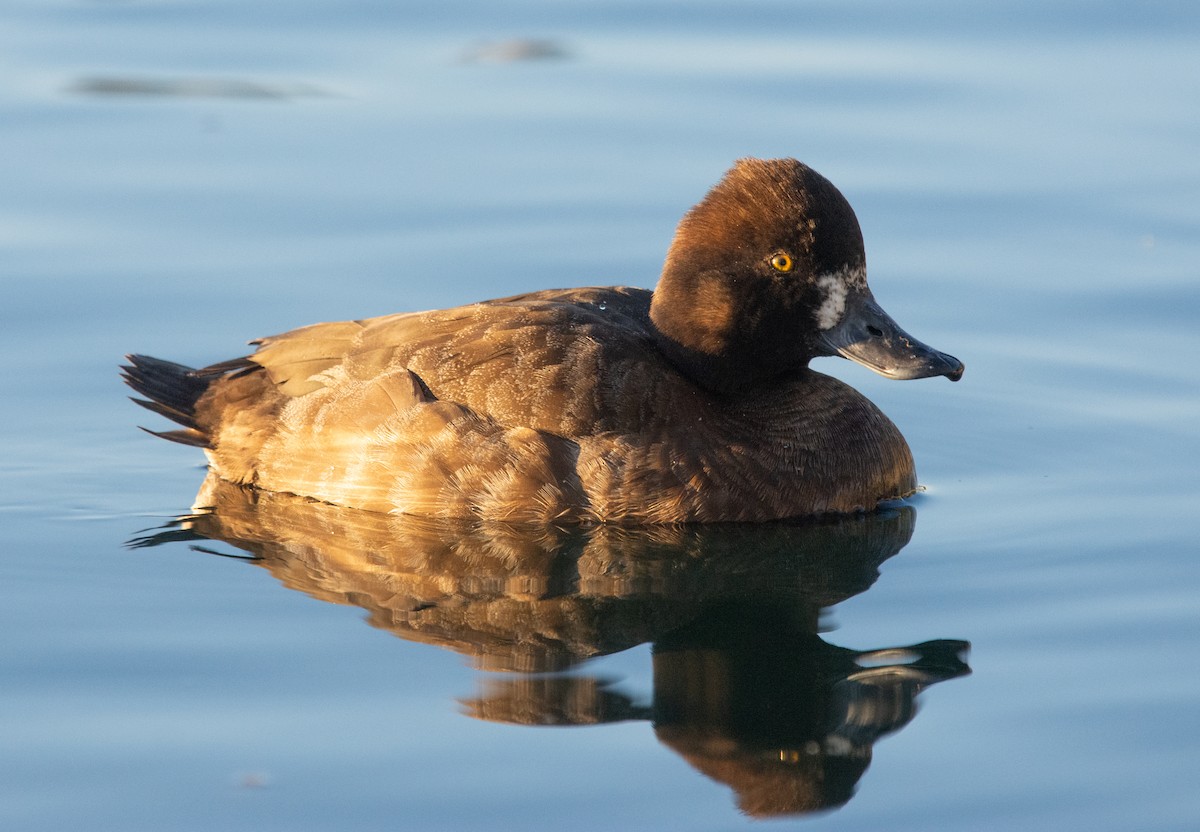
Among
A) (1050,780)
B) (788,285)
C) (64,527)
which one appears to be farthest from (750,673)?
(64,527)

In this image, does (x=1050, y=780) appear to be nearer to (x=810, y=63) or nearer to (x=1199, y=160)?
(x=1199, y=160)

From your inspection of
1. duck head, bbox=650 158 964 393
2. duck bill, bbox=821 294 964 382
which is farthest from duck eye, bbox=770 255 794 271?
duck bill, bbox=821 294 964 382

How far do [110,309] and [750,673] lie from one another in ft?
14.6

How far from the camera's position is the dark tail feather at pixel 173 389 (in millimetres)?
7395

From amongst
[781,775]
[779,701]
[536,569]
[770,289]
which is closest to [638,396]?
[770,289]

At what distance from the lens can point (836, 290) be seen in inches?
274

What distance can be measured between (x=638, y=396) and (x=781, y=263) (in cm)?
74

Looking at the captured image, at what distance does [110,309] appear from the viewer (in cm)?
884

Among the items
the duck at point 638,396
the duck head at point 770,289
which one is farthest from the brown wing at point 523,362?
the duck head at point 770,289

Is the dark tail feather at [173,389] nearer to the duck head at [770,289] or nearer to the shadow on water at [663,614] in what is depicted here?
the shadow on water at [663,614]

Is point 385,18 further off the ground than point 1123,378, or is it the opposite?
point 385,18

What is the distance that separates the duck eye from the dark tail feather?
2299 millimetres

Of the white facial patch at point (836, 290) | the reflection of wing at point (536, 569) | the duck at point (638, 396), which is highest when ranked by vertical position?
the white facial patch at point (836, 290)

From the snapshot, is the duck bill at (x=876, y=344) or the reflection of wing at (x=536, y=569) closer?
the reflection of wing at (x=536, y=569)
